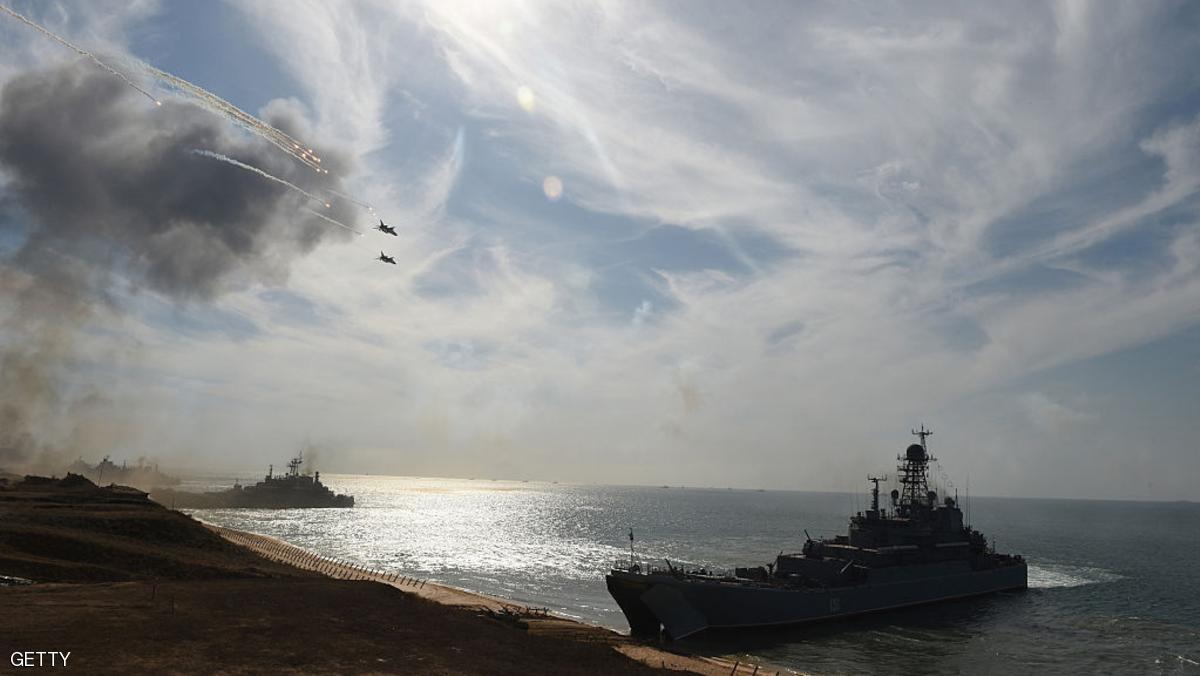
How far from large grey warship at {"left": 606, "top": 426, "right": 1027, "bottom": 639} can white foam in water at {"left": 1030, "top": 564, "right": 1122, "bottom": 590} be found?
7526mm

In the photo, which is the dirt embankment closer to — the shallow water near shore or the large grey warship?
the large grey warship

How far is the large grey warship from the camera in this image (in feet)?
132

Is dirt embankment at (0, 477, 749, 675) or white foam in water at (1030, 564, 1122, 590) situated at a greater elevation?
dirt embankment at (0, 477, 749, 675)

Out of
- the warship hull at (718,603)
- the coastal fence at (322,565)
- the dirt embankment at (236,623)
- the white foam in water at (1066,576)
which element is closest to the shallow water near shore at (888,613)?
the white foam in water at (1066,576)

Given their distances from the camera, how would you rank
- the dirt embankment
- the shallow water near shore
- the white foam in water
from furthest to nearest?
the white foam in water < the shallow water near shore < the dirt embankment

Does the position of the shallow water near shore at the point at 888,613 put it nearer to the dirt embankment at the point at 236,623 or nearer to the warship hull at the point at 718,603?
the warship hull at the point at 718,603

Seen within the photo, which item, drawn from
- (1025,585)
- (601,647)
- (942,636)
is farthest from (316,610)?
(1025,585)

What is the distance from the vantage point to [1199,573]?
78.1 m

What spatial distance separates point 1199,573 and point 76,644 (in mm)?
105117

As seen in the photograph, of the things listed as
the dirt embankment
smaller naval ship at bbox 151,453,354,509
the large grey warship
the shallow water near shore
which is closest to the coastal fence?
the shallow water near shore

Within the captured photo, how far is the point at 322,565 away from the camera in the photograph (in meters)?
60.8

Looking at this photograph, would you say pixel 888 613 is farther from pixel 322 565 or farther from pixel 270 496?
pixel 270 496

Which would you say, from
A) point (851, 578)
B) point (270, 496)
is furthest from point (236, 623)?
point (270, 496)

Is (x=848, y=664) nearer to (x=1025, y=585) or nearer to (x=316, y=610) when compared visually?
(x=316, y=610)
